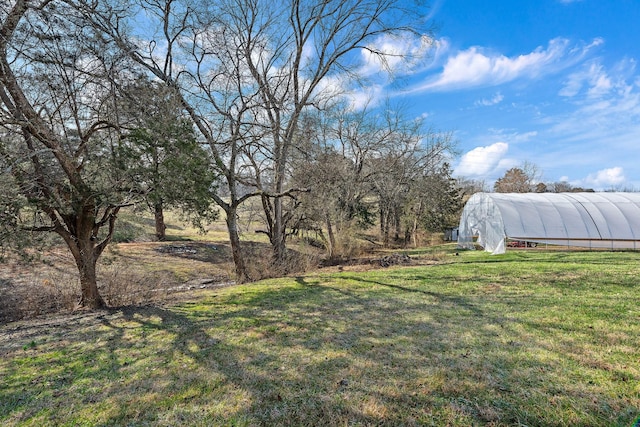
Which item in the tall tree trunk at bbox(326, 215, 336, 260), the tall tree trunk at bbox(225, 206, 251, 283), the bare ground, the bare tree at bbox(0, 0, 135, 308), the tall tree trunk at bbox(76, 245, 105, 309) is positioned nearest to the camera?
the bare tree at bbox(0, 0, 135, 308)

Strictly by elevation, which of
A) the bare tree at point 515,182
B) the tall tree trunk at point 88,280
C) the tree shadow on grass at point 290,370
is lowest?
the tree shadow on grass at point 290,370

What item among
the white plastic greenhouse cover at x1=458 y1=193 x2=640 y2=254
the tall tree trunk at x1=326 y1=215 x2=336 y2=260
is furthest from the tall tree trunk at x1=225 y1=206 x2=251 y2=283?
the white plastic greenhouse cover at x1=458 y1=193 x2=640 y2=254

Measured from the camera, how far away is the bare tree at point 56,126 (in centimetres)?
510

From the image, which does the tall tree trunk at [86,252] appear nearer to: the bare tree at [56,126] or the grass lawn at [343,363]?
the bare tree at [56,126]

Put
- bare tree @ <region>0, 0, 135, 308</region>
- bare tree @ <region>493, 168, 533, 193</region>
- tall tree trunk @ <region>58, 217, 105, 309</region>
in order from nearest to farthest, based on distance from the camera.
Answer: bare tree @ <region>0, 0, 135, 308</region>
tall tree trunk @ <region>58, 217, 105, 309</region>
bare tree @ <region>493, 168, 533, 193</region>

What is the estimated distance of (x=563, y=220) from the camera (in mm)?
13586

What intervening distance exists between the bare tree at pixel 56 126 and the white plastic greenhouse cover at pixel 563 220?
45.8 ft

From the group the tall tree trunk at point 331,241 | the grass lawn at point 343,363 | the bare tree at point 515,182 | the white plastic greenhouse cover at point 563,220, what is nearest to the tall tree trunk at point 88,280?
the grass lawn at point 343,363

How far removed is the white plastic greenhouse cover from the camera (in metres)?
13.1

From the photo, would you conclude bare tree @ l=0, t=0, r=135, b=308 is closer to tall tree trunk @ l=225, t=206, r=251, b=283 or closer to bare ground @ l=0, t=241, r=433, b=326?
bare ground @ l=0, t=241, r=433, b=326

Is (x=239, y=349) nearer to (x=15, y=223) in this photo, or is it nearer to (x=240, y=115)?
(x=15, y=223)

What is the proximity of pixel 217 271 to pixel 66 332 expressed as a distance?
8.23m

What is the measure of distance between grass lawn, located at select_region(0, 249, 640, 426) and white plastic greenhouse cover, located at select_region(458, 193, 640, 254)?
303 inches

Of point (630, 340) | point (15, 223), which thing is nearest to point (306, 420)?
point (630, 340)
